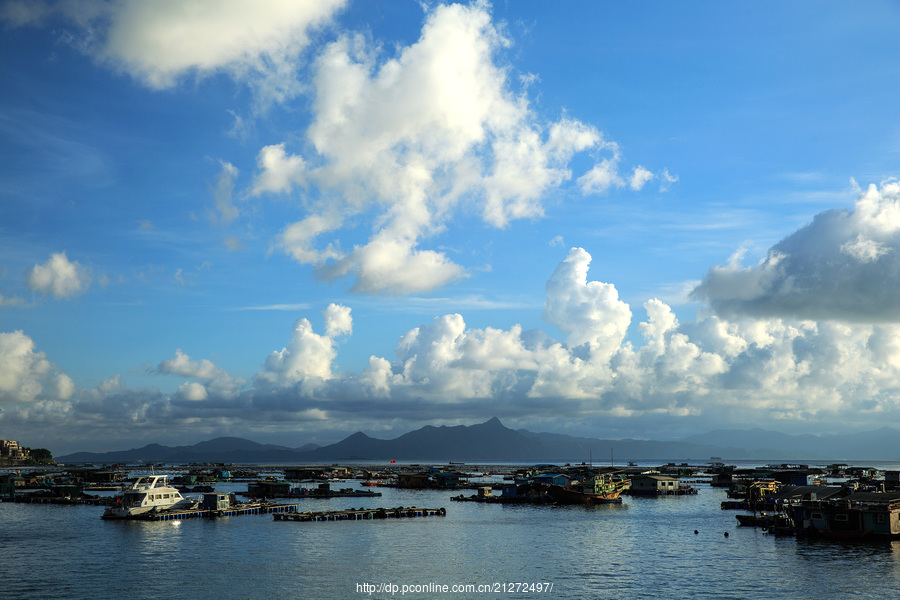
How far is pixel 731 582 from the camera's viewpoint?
190 feet

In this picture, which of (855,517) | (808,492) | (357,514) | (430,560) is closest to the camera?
(430,560)

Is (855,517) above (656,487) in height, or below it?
above

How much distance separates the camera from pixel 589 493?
132m

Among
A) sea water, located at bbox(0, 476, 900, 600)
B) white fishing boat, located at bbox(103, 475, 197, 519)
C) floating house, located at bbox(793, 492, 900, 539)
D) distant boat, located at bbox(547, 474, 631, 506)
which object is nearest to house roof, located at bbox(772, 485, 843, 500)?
sea water, located at bbox(0, 476, 900, 600)

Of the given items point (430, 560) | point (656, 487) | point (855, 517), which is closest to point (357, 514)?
point (430, 560)

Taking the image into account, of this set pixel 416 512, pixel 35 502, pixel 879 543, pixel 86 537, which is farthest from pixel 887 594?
pixel 35 502

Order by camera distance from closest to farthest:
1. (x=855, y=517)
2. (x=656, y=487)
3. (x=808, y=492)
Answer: (x=855, y=517), (x=808, y=492), (x=656, y=487)

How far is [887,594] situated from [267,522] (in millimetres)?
72755

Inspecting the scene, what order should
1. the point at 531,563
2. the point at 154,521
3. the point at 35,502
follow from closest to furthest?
the point at 531,563
the point at 154,521
the point at 35,502

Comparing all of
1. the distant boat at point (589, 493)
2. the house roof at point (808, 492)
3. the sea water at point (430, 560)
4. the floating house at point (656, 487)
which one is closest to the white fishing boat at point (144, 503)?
the sea water at point (430, 560)

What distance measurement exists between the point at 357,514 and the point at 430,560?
37.9 m

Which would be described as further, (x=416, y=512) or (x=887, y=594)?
(x=416, y=512)

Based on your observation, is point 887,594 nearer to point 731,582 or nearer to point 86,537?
point 731,582

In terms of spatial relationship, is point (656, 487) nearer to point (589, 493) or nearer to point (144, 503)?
point (589, 493)
